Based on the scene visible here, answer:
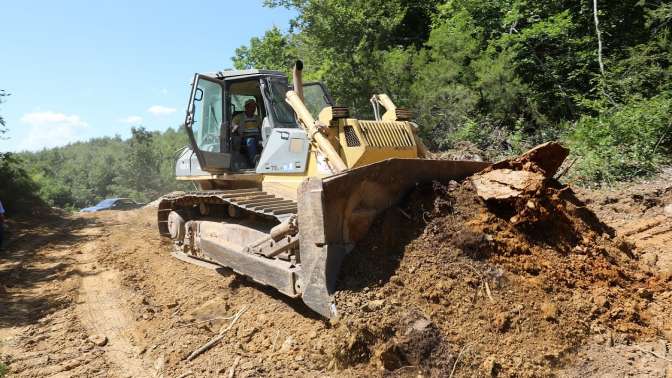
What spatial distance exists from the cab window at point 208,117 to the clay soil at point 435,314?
2195mm

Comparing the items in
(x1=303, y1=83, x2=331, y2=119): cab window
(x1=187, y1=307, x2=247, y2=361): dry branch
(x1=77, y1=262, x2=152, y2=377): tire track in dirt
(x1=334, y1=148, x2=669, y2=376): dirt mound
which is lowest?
(x1=77, y1=262, x2=152, y2=377): tire track in dirt

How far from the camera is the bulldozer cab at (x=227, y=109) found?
6.48 m

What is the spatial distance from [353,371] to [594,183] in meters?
6.00

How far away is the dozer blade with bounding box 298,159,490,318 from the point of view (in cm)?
380

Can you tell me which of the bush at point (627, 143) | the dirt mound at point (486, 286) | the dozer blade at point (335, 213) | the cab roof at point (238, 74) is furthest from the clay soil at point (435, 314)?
the cab roof at point (238, 74)

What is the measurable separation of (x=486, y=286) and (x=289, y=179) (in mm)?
2668

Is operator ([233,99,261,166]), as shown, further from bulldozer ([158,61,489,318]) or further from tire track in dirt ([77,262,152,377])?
tire track in dirt ([77,262,152,377])

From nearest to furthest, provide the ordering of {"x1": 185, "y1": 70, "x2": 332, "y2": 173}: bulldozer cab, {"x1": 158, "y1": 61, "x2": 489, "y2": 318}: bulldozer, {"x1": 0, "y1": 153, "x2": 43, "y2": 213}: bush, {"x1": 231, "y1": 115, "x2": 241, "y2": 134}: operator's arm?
{"x1": 158, "y1": 61, "x2": 489, "y2": 318}: bulldozer < {"x1": 185, "y1": 70, "x2": 332, "y2": 173}: bulldozer cab < {"x1": 231, "y1": 115, "x2": 241, "y2": 134}: operator's arm < {"x1": 0, "y1": 153, "x2": 43, "y2": 213}: bush

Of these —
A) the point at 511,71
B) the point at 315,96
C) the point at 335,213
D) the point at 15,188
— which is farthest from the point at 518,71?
the point at 15,188

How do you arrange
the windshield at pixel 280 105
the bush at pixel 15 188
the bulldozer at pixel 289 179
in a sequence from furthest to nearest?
the bush at pixel 15 188
the windshield at pixel 280 105
the bulldozer at pixel 289 179

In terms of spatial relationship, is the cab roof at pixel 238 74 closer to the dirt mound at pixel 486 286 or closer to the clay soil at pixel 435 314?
the clay soil at pixel 435 314

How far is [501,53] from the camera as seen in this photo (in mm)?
12617

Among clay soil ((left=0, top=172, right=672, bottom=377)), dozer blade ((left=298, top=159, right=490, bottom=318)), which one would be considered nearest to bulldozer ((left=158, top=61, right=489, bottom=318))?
dozer blade ((left=298, top=159, right=490, bottom=318))

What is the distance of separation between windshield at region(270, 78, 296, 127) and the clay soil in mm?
2130
